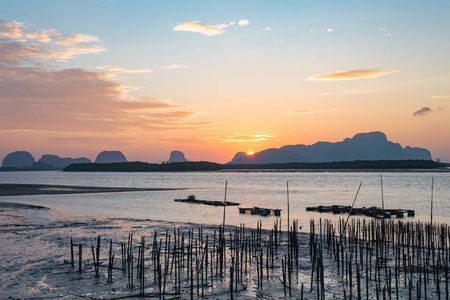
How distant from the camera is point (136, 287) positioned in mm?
15195

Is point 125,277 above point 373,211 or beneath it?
above

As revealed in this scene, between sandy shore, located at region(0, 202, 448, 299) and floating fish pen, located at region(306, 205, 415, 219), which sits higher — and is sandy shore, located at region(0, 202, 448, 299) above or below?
above

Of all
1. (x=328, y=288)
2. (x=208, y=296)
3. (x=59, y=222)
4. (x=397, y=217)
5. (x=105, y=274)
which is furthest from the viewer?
(x=397, y=217)

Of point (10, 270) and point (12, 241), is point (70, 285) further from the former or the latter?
point (12, 241)

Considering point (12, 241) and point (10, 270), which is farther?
point (12, 241)

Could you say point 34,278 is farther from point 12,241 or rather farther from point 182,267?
point 12,241

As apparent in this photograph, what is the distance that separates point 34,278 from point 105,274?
2786 mm

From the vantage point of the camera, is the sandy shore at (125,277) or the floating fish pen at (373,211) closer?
the sandy shore at (125,277)

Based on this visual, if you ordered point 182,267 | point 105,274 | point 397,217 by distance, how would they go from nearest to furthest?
point 105,274 → point 182,267 → point 397,217

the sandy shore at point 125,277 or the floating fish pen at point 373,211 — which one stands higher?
the sandy shore at point 125,277

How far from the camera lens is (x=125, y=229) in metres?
30.5

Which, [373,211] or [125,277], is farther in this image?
[373,211]

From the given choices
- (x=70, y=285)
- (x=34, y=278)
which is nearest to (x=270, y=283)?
(x=70, y=285)

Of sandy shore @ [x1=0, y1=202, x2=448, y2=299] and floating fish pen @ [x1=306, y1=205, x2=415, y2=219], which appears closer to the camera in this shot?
sandy shore @ [x1=0, y1=202, x2=448, y2=299]
